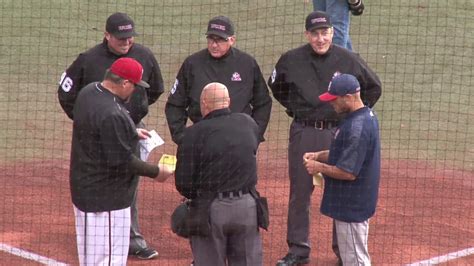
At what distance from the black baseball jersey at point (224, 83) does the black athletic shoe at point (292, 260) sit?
1.01 m

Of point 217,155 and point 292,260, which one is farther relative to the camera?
point 292,260

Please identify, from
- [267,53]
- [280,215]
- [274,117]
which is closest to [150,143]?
[280,215]

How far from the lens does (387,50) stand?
14.4 metres

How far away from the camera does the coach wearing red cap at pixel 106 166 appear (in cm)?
748

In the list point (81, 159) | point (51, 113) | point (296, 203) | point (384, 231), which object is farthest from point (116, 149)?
point (51, 113)

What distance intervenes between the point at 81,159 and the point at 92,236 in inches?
22.2

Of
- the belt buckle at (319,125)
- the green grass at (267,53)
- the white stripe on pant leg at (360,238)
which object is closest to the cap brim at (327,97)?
the belt buckle at (319,125)

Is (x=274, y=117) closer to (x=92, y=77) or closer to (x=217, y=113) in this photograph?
(x=92, y=77)

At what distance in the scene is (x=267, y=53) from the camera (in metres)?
14.2

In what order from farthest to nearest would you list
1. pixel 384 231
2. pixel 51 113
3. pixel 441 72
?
pixel 441 72 → pixel 51 113 → pixel 384 231

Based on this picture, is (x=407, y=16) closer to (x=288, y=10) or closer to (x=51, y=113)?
(x=288, y=10)

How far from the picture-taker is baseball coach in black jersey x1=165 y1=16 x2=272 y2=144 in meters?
8.69

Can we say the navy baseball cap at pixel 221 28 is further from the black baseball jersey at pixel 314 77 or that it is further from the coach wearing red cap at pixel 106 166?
the coach wearing red cap at pixel 106 166

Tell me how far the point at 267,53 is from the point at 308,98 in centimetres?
558
